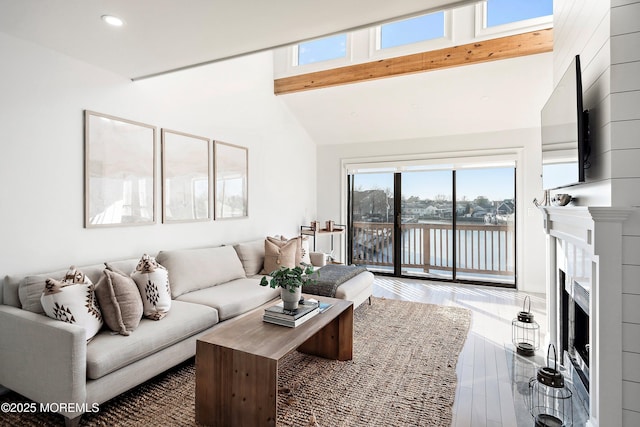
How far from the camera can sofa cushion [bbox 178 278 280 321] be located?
9.26 ft

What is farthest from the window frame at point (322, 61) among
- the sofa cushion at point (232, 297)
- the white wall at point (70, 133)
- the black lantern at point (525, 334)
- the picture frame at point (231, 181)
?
the black lantern at point (525, 334)

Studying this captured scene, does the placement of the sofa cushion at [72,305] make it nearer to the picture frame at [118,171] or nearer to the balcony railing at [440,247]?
the picture frame at [118,171]

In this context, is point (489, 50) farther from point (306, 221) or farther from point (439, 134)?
point (306, 221)

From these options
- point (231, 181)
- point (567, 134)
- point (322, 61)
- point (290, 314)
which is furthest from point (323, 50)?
point (290, 314)

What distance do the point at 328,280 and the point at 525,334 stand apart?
1.93m

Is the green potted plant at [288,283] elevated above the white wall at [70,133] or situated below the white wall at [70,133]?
below

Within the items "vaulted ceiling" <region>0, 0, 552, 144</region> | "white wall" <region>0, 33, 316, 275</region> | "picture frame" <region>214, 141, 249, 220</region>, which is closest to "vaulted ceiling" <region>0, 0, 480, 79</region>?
"vaulted ceiling" <region>0, 0, 552, 144</region>

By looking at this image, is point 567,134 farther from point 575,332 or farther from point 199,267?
point 199,267

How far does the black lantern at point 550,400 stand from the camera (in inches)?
70.6

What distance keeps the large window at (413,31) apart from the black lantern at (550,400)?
3.54 m

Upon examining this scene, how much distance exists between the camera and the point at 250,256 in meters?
3.97

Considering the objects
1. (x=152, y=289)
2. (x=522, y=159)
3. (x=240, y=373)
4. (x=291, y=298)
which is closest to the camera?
(x=240, y=373)

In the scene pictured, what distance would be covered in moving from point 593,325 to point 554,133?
4.56 ft

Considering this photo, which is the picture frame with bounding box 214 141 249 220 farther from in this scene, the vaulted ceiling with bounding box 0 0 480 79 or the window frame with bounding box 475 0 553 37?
the window frame with bounding box 475 0 553 37
